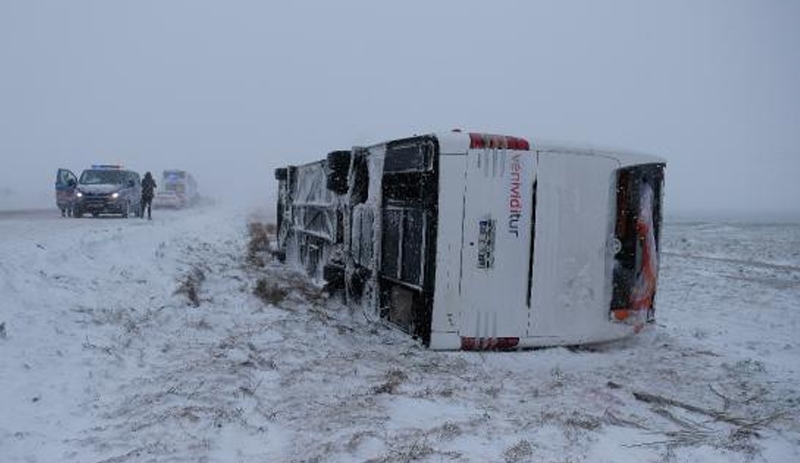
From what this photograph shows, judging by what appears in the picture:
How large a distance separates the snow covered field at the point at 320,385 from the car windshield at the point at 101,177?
1743cm

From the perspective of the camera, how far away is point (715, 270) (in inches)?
832

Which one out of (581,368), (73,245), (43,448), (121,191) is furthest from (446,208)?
(121,191)

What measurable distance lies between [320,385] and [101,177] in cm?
2444

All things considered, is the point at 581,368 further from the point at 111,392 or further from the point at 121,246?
the point at 121,246

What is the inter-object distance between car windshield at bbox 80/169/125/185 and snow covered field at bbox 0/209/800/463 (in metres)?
17.4

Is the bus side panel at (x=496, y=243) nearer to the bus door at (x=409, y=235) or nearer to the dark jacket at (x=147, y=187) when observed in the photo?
the bus door at (x=409, y=235)

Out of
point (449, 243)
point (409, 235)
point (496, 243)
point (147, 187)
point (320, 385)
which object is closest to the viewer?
point (320, 385)

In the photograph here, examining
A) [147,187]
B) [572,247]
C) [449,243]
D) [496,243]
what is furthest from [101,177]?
[572,247]

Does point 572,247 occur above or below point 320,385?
above

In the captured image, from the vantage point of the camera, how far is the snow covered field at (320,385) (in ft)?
15.8

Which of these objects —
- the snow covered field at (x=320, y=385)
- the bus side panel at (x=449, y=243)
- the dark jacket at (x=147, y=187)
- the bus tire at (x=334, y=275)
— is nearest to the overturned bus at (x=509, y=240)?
the bus side panel at (x=449, y=243)

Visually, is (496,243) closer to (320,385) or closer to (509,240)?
(509,240)

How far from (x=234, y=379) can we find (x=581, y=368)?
146 inches

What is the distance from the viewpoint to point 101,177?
27703 mm
